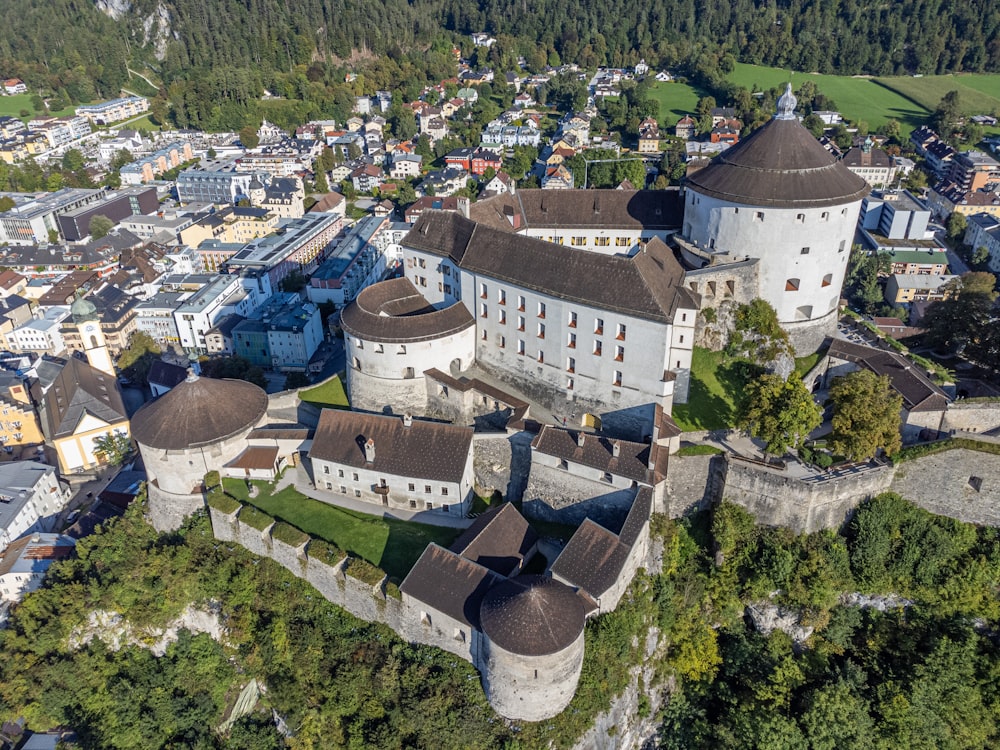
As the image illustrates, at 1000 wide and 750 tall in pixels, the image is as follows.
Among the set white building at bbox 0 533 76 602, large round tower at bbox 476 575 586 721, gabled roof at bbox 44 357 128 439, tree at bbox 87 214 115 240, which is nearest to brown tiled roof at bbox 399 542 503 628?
large round tower at bbox 476 575 586 721

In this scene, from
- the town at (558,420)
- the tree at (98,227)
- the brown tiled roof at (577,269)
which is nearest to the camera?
the town at (558,420)

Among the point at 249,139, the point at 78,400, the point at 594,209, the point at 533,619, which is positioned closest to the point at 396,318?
the point at 594,209

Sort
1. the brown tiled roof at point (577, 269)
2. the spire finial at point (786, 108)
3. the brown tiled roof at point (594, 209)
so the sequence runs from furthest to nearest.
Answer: the brown tiled roof at point (594, 209) < the spire finial at point (786, 108) < the brown tiled roof at point (577, 269)

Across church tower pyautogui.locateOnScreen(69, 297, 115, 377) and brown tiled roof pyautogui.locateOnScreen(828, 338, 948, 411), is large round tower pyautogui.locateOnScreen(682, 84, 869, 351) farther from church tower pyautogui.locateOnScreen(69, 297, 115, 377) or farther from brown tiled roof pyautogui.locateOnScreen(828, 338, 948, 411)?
church tower pyautogui.locateOnScreen(69, 297, 115, 377)

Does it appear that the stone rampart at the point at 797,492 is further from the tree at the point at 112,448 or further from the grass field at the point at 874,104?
the grass field at the point at 874,104

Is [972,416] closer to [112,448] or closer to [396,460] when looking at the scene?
[396,460]

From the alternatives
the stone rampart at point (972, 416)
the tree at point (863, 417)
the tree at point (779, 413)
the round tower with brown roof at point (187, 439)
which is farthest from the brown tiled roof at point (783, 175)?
the round tower with brown roof at point (187, 439)

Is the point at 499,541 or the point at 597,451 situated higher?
the point at 597,451
